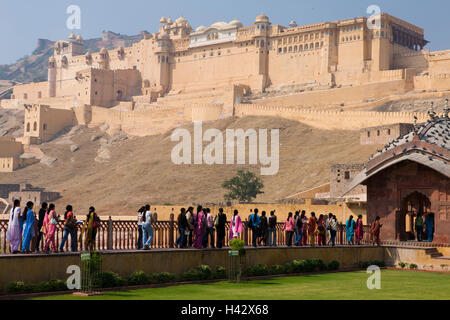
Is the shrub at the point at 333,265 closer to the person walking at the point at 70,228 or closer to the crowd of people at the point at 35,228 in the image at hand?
the crowd of people at the point at 35,228

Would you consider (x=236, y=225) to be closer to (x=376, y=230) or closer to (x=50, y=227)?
(x=376, y=230)

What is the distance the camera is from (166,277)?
14.4m

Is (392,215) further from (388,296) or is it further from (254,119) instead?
(254,119)

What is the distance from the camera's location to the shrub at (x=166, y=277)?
1433 cm

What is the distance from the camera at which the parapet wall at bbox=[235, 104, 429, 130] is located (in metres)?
52.4

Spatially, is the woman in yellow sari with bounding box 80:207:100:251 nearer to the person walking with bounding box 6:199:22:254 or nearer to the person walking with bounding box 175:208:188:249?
the person walking with bounding box 6:199:22:254

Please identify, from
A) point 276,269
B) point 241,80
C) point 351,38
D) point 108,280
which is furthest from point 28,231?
point 241,80

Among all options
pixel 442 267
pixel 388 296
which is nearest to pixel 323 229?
pixel 442 267

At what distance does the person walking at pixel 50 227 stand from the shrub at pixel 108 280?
1.25 m

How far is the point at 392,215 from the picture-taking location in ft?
64.1

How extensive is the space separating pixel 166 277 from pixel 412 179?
7.88 m

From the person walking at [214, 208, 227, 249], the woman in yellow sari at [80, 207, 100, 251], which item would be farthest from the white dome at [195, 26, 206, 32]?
the woman in yellow sari at [80, 207, 100, 251]

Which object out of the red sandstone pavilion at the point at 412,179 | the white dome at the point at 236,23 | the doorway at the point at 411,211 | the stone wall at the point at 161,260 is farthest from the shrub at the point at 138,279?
the white dome at the point at 236,23
